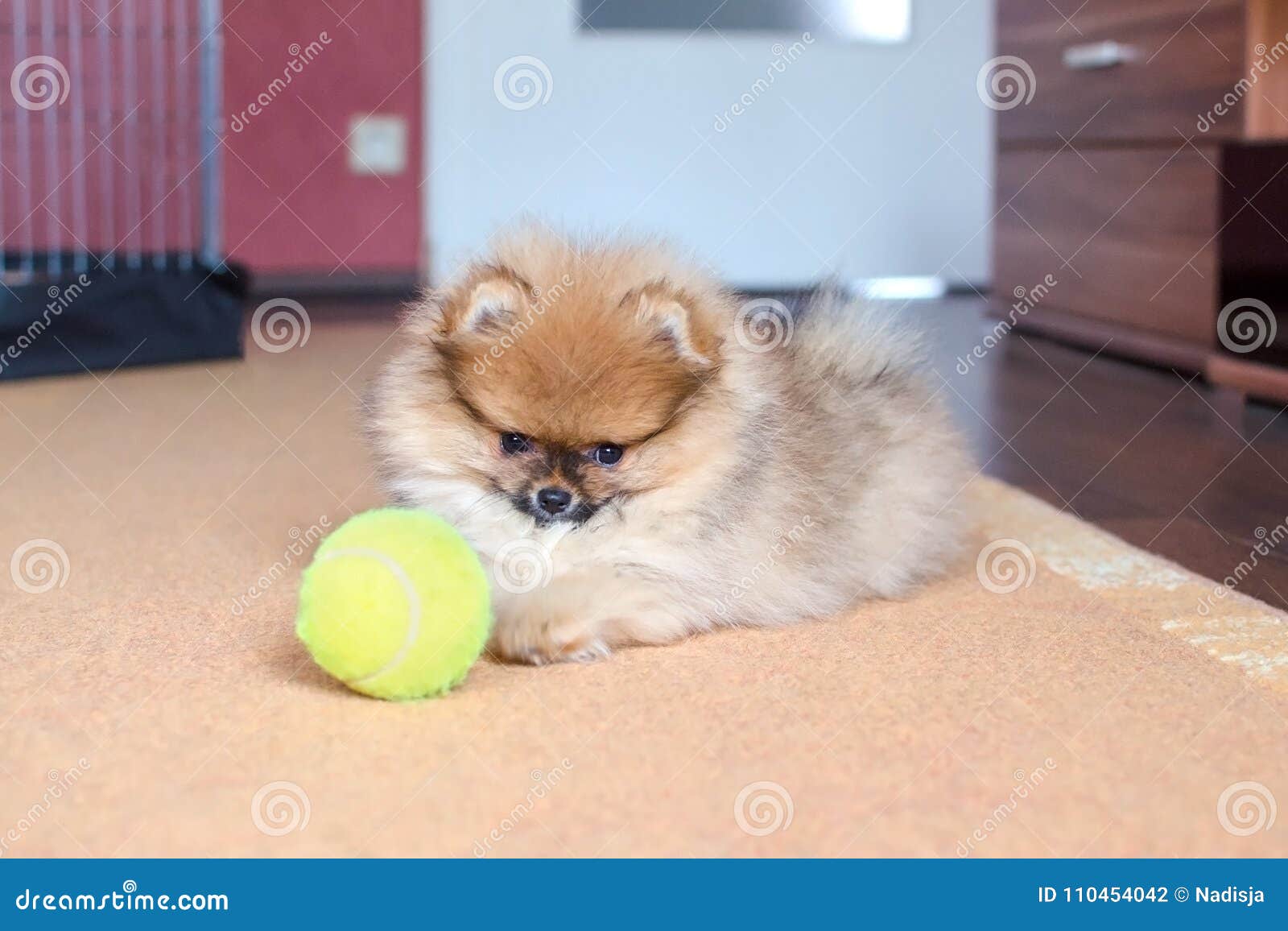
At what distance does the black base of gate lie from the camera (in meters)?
4.42

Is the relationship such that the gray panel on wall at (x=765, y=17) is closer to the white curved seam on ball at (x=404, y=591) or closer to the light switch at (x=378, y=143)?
the light switch at (x=378, y=143)

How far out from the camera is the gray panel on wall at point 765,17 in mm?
6926

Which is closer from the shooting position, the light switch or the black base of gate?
the black base of gate

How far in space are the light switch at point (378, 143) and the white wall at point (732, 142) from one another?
0.51 feet

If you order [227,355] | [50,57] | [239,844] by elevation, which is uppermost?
[50,57]

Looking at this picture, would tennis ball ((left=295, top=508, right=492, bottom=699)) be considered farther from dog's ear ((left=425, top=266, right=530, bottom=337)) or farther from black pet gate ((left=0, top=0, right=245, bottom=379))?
black pet gate ((left=0, top=0, right=245, bottom=379))

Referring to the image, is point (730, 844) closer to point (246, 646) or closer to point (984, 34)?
point (246, 646)

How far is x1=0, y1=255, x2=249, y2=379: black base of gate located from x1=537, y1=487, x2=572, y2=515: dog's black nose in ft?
10.1

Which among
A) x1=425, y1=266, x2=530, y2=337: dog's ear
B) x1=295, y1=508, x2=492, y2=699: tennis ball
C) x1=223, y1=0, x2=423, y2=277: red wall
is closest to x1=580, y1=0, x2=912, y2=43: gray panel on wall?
x1=223, y1=0, x2=423, y2=277: red wall

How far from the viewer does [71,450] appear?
345 cm

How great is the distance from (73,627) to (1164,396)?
3.27m

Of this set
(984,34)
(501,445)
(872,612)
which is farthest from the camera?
(984,34)
